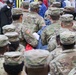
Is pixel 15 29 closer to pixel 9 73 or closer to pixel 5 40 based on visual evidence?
pixel 5 40

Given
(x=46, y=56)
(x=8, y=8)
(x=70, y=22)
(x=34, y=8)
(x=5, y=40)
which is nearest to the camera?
(x=46, y=56)

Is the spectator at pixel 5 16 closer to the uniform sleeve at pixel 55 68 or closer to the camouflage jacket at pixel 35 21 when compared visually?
the camouflage jacket at pixel 35 21

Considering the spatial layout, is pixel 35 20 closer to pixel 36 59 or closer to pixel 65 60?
pixel 65 60

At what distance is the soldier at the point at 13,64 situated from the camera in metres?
3.89

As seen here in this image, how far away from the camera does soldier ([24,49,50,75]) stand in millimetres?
3682

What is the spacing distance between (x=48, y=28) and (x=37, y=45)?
0.37m

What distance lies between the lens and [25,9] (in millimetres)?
8922

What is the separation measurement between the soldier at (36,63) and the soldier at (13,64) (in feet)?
0.35

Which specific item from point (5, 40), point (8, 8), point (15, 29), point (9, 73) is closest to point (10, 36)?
point (5, 40)

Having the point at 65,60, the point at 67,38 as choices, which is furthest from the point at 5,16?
the point at 65,60

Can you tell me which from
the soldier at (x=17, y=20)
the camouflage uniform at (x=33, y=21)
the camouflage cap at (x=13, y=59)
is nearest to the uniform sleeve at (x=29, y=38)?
the soldier at (x=17, y=20)

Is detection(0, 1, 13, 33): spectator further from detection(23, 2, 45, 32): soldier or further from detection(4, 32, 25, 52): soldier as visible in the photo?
detection(4, 32, 25, 52): soldier

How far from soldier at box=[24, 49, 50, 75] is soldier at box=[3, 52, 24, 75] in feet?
0.35

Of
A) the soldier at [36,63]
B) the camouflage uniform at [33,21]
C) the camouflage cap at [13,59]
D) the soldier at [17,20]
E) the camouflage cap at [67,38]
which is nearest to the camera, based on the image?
the soldier at [36,63]
